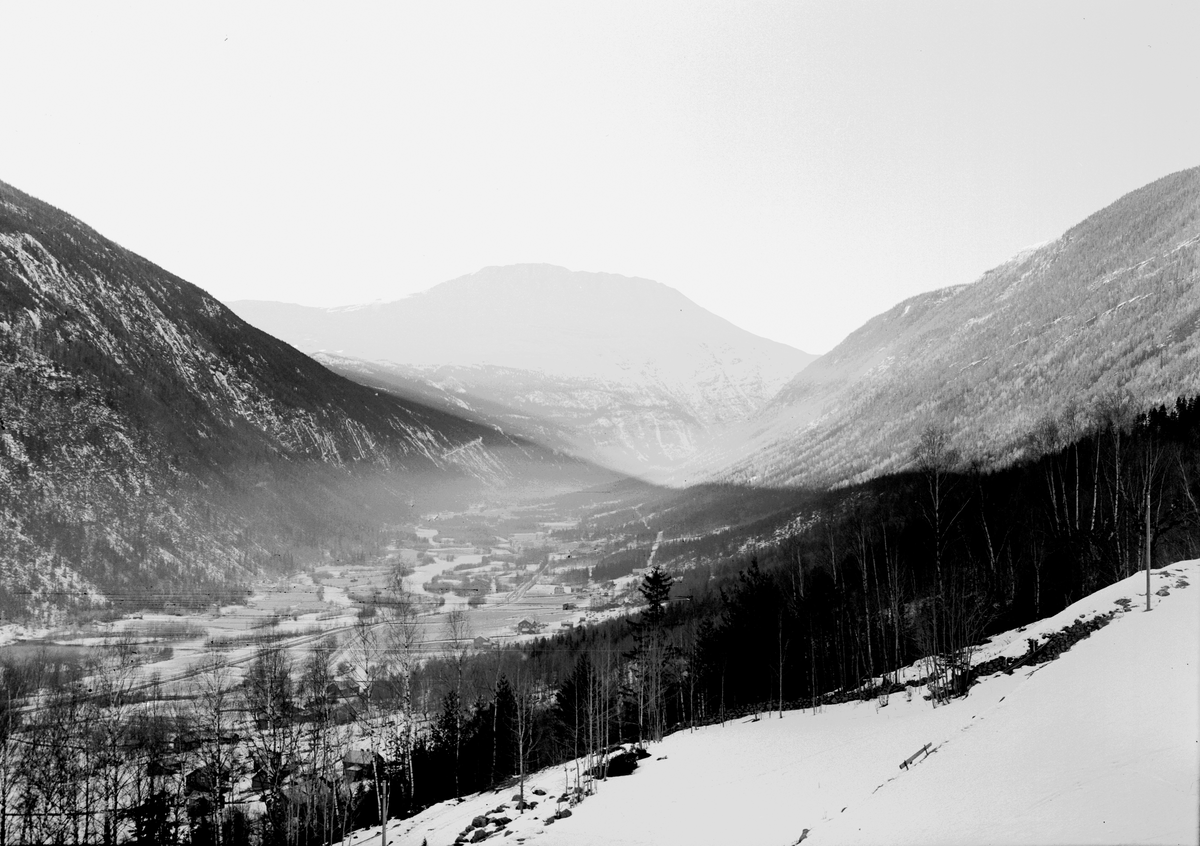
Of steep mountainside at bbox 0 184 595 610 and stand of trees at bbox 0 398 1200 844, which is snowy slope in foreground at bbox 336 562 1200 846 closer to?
stand of trees at bbox 0 398 1200 844

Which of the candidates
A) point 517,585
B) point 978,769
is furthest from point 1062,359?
point 978,769

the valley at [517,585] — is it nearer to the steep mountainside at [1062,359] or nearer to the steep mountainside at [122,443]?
the steep mountainside at [122,443]

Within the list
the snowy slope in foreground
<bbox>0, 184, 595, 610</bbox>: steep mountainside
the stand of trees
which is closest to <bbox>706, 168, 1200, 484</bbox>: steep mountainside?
the stand of trees

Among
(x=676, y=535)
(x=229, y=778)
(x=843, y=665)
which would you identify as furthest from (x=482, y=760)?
(x=676, y=535)

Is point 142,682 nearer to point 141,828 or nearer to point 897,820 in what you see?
point 141,828

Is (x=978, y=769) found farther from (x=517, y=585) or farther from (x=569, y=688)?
(x=517, y=585)

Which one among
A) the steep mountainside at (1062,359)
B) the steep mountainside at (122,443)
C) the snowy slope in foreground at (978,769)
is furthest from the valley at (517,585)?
the steep mountainside at (1062,359)
